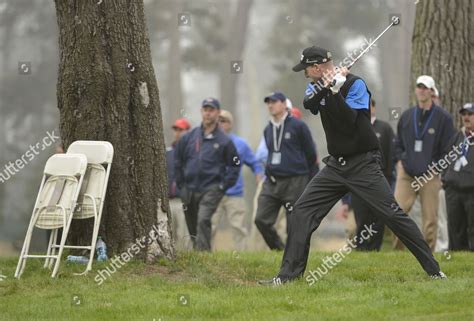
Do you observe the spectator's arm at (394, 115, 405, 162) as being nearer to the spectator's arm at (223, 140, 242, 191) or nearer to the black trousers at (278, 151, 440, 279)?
the spectator's arm at (223, 140, 242, 191)

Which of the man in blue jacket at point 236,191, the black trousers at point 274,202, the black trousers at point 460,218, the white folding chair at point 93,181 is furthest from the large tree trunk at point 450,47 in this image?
the white folding chair at point 93,181

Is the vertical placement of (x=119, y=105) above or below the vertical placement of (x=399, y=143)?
above

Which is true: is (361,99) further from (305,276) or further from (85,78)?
(85,78)

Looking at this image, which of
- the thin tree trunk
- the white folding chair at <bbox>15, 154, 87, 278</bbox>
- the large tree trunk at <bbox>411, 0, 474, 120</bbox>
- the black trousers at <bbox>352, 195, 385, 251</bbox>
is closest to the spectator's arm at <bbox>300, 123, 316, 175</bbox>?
the black trousers at <bbox>352, 195, 385, 251</bbox>

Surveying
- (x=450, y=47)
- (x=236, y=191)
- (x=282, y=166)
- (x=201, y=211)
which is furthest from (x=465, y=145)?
(x=236, y=191)

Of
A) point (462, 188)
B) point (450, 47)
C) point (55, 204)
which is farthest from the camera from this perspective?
point (450, 47)

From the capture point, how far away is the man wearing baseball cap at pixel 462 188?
12969 millimetres

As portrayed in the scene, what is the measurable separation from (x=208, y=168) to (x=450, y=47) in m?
4.09

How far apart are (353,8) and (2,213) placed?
15174 mm

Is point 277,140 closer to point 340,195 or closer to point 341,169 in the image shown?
point 340,195

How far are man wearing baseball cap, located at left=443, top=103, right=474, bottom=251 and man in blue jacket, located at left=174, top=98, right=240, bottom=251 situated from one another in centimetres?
336

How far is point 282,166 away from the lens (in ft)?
46.9

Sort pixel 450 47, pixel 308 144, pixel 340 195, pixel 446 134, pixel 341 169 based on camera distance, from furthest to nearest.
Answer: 1. pixel 450 47
2. pixel 308 144
3. pixel 446 134
4. pixel 340 195
5. pixel 341 169

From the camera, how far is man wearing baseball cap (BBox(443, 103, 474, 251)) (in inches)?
511
